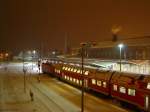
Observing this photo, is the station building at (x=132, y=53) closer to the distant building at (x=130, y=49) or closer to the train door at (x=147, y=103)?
the distant building at (x=130, y=49)

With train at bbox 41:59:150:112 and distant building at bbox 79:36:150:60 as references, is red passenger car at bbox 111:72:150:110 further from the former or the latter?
distant building at bbox 79:36:150:60

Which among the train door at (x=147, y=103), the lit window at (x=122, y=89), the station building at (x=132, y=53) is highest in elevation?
the station building at (x=132, y=53)

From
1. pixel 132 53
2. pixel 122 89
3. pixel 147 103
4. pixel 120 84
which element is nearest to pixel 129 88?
pixel 122 89

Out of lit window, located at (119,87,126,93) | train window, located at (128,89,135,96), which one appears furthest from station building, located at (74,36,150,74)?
train window, located at (128,89,135,96)

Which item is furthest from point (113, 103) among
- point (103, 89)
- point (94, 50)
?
point (94, 50)

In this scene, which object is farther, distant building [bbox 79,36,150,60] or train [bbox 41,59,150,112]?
distant building [bbox 79,36,150,60]

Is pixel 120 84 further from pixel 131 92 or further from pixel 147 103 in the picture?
pixel 147 103

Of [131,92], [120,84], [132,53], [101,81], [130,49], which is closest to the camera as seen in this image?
[131,92]

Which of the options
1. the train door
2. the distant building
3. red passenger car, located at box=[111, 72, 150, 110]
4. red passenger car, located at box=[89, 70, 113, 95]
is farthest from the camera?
the distant building

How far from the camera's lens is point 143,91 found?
31.7m

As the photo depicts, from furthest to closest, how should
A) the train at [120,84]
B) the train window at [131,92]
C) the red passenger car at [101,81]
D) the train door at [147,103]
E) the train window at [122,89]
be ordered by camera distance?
the red passenger car at [101,81] < the train window at [122,89] < the train window at [131,92] < the train at [120,84] < the train door at [147,103]

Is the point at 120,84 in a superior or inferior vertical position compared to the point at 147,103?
superior

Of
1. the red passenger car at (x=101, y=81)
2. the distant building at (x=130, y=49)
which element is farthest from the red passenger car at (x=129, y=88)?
the distant building at (x=130, y=49)

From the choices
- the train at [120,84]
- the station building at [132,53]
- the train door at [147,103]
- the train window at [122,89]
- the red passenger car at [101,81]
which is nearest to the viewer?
the train door at [147,103]
